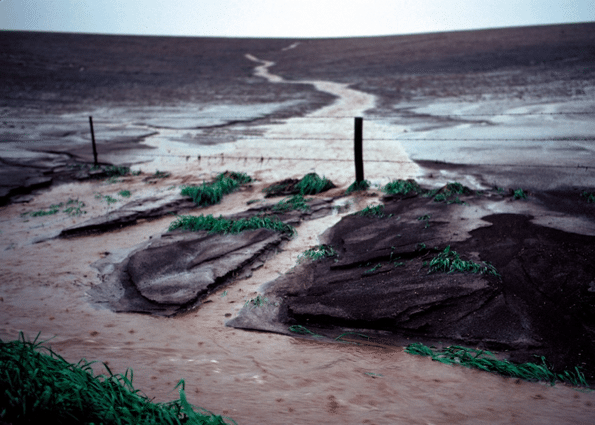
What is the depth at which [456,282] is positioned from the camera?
3977 mm

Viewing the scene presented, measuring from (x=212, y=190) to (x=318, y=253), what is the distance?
2.94 meters

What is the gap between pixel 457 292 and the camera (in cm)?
383

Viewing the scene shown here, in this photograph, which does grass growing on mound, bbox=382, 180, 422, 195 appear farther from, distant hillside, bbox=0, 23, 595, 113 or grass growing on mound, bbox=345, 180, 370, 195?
distant hillside, bbox=0, 23, 595, 113

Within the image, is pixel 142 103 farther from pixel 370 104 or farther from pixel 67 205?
pixel 67 205

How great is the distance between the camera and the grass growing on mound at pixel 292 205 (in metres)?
6.38

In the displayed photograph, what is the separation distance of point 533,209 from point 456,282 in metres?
2.33

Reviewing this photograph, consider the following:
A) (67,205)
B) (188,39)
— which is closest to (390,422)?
(67,205)

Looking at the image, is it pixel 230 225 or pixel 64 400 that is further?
pixel 230 225

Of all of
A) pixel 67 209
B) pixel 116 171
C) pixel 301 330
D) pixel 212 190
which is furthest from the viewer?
pixel 116 171

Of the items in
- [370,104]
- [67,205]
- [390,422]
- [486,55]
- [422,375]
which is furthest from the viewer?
[486,55]

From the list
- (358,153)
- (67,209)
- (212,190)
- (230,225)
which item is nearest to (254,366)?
(230,225)

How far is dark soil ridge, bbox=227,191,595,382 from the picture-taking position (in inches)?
132

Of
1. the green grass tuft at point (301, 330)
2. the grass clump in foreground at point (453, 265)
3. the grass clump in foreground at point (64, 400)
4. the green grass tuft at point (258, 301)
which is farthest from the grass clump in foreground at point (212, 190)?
the grass clump in foreground at point (64, 400)

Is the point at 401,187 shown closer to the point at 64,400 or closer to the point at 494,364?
the point at 494,364
